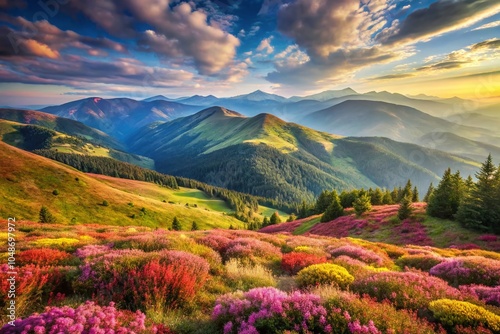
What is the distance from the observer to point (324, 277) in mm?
8867

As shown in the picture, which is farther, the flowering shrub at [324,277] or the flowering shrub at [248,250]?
the flowering shrub at [248,250]

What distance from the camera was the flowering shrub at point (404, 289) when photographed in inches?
275

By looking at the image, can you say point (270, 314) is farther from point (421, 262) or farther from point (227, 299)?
point (421, 262)

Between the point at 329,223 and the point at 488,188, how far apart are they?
2507 centimetres

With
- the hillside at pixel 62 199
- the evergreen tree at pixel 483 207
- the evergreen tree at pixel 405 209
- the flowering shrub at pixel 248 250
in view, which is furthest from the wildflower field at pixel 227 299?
the hillside at pixel 62 199

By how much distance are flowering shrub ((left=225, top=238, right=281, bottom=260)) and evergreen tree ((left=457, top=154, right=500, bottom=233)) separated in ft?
110

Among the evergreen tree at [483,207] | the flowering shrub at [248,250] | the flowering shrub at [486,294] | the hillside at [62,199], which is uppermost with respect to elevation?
the evergreen tree at [483,207]

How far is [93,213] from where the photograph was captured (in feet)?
219

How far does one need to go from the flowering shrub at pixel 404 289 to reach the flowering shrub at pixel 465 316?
699 millimetres

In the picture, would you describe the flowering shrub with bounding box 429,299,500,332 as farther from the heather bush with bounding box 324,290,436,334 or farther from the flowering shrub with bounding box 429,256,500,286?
the flowering shrub with bounding box 429,256,500,286

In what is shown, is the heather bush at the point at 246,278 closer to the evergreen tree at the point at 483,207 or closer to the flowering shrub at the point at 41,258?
the flowering shrub at the point at 41,258

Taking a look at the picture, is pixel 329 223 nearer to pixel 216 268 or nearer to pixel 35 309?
pixel 216 268

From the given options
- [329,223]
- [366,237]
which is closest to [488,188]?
[366,237]

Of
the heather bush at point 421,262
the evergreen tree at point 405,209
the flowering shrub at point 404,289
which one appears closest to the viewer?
the flowering shrub at point 404,289
